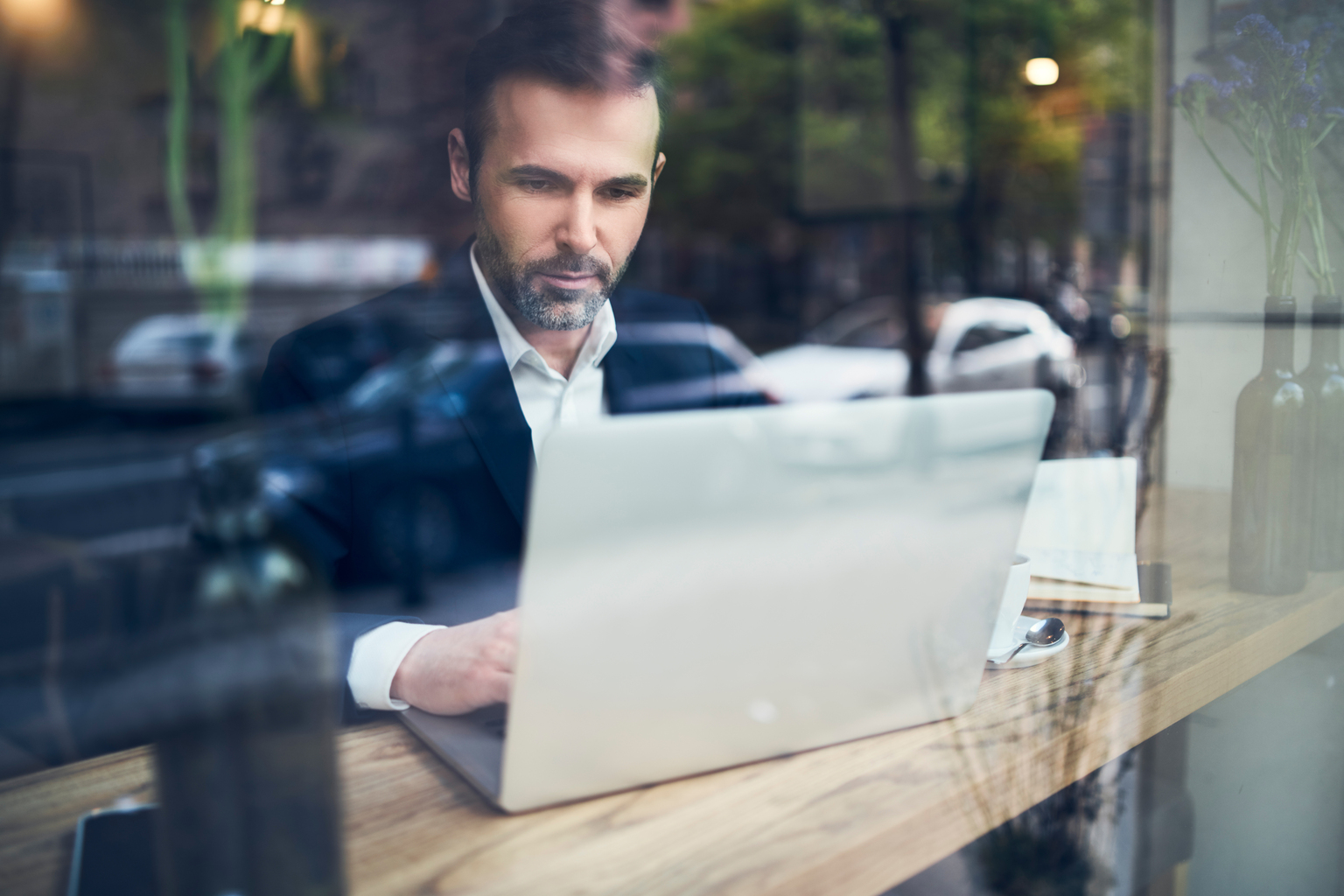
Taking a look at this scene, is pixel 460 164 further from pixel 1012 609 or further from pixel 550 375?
pixel 1012 609

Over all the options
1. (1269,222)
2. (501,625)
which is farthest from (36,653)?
(1269,222)

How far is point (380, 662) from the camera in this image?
87 cm

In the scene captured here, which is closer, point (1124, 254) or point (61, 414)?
point (1124, 254)

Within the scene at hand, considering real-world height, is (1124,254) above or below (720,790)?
above

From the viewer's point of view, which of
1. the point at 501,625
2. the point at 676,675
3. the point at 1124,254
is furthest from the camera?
the point at 1124,254

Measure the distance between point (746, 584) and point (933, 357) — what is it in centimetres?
690

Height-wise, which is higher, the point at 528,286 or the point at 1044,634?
the point at 528,286

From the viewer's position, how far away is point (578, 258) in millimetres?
1277

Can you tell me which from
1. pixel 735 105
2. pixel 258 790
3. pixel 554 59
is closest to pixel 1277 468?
pixel 554 59

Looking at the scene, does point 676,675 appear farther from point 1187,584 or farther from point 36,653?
point 36,653

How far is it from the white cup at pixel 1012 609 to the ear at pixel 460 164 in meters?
0.93

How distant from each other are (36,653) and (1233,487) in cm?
358

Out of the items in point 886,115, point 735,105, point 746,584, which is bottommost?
point 746,584

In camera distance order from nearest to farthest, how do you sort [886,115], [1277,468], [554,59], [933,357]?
[1277,468] < [554,59] < [933,357] < [886,115]
